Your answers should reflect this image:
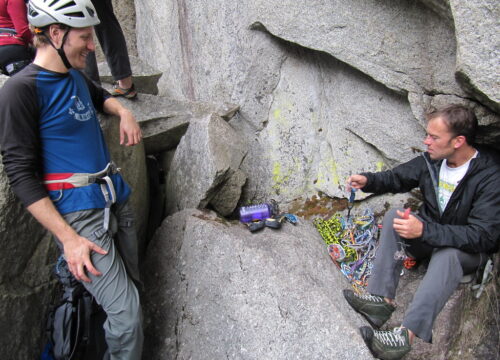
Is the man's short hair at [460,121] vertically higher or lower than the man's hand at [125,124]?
higher

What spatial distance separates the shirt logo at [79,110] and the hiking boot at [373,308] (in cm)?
335

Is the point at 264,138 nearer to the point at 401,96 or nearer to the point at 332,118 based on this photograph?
the point at 332,118

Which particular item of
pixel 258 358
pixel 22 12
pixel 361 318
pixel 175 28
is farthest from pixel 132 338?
pixel 175 28

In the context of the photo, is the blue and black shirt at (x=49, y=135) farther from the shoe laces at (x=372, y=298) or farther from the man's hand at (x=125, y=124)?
the shoe laces at (x=372, y=298)

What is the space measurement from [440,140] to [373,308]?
6.34 ft

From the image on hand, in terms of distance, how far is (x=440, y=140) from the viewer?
4.00m

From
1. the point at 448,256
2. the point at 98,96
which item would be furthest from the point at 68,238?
the point at 448,256

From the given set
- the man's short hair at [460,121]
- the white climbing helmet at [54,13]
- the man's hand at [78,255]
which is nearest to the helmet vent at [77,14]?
the white climbing helmet at [54,13]

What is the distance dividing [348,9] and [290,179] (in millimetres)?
2884

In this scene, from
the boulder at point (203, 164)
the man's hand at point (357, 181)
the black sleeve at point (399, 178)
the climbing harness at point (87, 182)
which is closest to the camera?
the climbing harness at point (87, 182)

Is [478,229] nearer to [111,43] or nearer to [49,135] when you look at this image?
[49,135]

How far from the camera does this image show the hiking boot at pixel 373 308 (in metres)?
4.24

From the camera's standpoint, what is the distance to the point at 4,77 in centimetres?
430

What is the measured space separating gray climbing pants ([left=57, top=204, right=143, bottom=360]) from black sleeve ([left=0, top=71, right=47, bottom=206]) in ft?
1.47
